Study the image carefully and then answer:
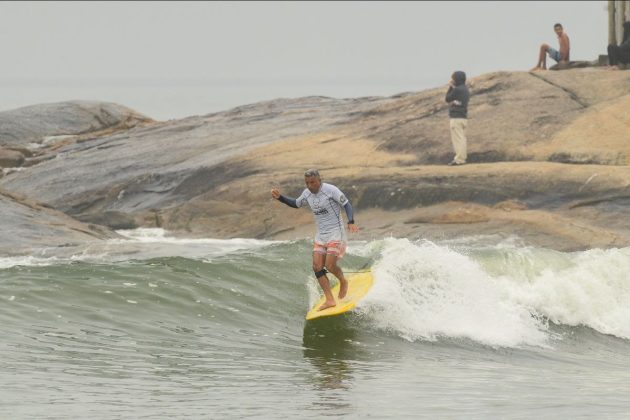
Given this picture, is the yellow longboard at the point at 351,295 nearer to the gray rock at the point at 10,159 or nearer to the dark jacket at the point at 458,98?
the dark jacket at the point at 458,98

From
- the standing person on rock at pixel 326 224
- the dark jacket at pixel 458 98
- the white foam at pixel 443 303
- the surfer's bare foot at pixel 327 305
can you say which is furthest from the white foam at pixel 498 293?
the dark jacket at pixel 458 98

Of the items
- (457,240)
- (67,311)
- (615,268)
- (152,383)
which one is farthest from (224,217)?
(152,383)

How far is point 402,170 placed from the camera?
2936 centimetres

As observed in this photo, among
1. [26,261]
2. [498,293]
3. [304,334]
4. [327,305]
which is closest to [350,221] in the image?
[327,305]

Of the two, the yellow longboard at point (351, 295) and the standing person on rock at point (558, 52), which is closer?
the yellow longboard at point (351, 295)

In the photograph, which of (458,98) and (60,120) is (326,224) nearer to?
(458,98)

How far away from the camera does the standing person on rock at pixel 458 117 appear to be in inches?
1168

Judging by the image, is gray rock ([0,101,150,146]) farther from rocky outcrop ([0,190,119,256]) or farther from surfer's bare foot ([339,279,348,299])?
surfer's bare foot ([339,279,348,299])

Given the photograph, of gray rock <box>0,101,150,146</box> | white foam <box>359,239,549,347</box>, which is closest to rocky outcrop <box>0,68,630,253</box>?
gray rock <box>0,101,150,146</box>

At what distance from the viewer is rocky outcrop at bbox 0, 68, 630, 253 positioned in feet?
89.5

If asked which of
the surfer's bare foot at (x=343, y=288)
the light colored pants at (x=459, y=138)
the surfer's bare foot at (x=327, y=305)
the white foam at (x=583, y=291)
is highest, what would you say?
the light colored pants at (x=459, y=138)

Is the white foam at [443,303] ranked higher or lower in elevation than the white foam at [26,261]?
lower

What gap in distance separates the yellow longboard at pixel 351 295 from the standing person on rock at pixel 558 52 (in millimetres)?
15243

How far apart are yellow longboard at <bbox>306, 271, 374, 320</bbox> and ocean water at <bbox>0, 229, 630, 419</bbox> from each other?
16 cm
